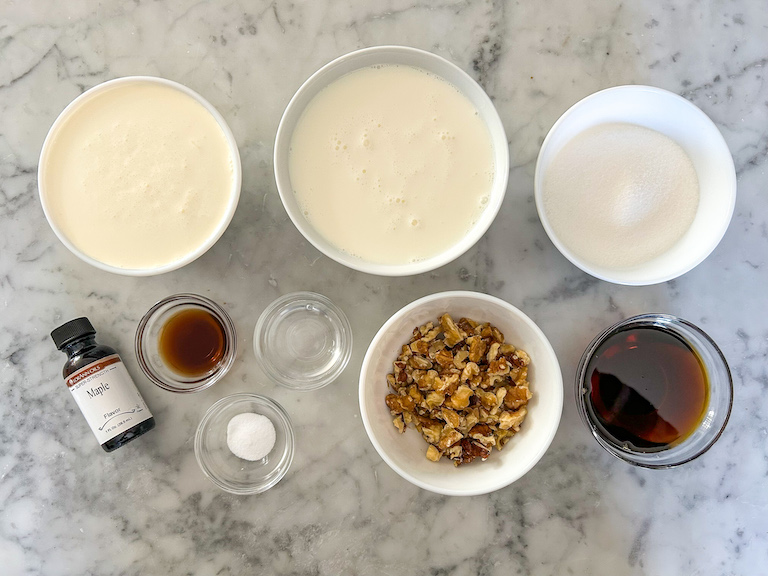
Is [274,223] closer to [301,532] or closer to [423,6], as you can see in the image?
[423,6]

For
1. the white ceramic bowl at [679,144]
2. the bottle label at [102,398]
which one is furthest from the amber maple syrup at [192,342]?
the white ceramic bowl at [679,144]

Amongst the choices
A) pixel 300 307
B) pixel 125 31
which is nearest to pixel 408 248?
pixel 300 307

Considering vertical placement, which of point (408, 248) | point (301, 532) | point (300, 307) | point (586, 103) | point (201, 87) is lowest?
point (301, 532)

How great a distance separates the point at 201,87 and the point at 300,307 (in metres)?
0.52

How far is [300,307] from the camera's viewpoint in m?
1.23

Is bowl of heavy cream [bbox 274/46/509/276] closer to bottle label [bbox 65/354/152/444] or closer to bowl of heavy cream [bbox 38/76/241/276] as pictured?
bowl of heavy cream [bbox 38/76/241/276]

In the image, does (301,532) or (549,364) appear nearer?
(549,364)

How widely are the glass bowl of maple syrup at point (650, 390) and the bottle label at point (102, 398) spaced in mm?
929

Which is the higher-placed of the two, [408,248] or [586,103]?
[586,103]

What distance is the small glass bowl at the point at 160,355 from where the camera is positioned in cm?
116

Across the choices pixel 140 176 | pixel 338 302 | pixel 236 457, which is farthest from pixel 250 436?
pixel 140 176

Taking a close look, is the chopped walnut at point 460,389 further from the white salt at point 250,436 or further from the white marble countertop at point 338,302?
the white salt at point 250,436

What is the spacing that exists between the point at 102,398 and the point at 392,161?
2.42 ft

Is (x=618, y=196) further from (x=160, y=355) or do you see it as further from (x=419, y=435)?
(x=160, y=355)
